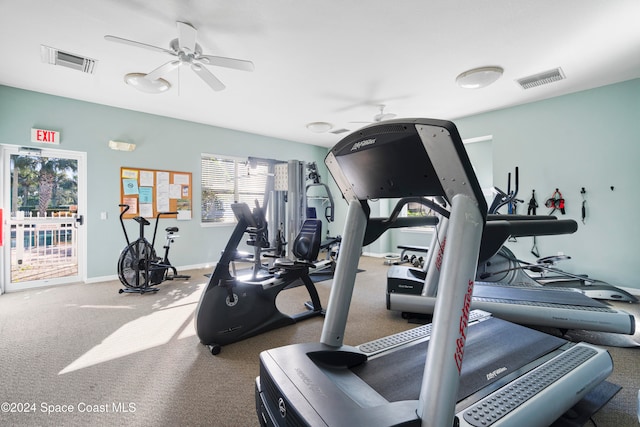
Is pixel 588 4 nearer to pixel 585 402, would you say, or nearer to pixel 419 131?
pixel 419 131

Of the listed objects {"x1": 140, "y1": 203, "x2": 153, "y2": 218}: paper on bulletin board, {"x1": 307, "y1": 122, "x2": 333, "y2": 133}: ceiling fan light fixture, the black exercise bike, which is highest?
{"x1": 307, "y1": 122, "x2": 333, "y2": 133}: ceiling fan light fixture

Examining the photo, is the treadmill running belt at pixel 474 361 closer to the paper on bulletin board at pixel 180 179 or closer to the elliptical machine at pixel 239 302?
the elliptical machine at pixel 239 302

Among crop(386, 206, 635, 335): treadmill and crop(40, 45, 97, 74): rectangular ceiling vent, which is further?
crop(40, 45, 97, 74): rectangular ceiling vent

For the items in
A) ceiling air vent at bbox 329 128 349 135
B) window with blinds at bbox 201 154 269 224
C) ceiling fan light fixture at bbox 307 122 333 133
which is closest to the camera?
ceiling fan light fixture at bbox 307 122 333 133

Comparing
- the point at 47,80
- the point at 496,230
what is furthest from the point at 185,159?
the point at 496,230

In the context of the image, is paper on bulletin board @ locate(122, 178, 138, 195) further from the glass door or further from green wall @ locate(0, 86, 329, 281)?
the glass door

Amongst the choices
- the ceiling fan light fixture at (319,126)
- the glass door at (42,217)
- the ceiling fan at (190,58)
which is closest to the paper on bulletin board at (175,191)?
the glass door at (42,217)

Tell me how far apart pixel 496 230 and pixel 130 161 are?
519 centimetres

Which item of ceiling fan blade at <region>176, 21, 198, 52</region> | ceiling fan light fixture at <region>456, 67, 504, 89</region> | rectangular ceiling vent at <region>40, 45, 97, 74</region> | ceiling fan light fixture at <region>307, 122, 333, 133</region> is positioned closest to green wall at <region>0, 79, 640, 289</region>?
rectangular ceiling vent at <region>40, 45, 97, 74</region>

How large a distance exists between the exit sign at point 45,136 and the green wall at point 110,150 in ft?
0.24

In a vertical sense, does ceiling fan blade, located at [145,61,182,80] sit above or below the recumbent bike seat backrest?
above

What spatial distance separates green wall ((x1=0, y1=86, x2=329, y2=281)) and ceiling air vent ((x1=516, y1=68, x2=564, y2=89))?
16.0 feet

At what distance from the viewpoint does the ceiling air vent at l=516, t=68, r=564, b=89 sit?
3441 millimetres

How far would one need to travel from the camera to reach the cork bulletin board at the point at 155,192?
455cm
